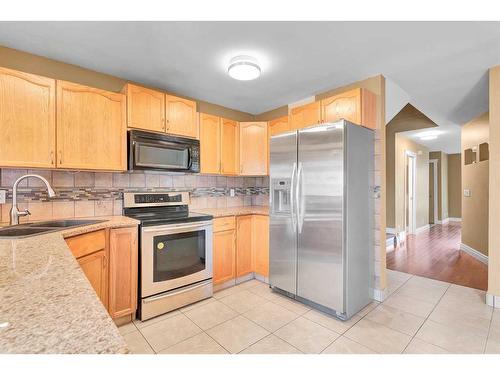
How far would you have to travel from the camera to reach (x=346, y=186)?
2182mm

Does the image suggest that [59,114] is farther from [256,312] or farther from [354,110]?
[354,110]

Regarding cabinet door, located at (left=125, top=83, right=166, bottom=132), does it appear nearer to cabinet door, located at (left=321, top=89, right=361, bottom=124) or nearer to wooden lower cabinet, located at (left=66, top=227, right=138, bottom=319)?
wooden lower cabinet, located at (left=66, top=227, right=138, bottom=319)

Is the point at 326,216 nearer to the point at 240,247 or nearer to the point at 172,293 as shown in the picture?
the point at 240,247

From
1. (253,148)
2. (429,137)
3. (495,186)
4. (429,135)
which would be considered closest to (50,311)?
(253,148)

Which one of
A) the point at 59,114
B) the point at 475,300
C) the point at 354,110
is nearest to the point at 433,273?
the point at 475,300

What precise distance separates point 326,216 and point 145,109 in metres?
2.06

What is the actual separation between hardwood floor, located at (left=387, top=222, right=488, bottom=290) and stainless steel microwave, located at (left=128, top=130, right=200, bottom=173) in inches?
127

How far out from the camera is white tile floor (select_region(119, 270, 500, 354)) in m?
1.84

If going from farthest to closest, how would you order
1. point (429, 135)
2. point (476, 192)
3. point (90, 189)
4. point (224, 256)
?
point (429, 135) → point (476, 192) → point (224, 256) → point (90, 189)

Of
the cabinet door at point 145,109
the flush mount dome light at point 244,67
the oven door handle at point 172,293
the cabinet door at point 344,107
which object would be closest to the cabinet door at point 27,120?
the cabinet door at point 145,109

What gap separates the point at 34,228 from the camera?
6.00ft

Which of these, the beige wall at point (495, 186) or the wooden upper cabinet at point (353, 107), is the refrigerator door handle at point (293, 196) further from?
the beige wall at point (495, 186)

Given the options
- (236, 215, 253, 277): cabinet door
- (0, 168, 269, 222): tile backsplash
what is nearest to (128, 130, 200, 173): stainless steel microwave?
(0, 168, 269, 222): tile backsplash

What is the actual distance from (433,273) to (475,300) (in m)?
0.83
